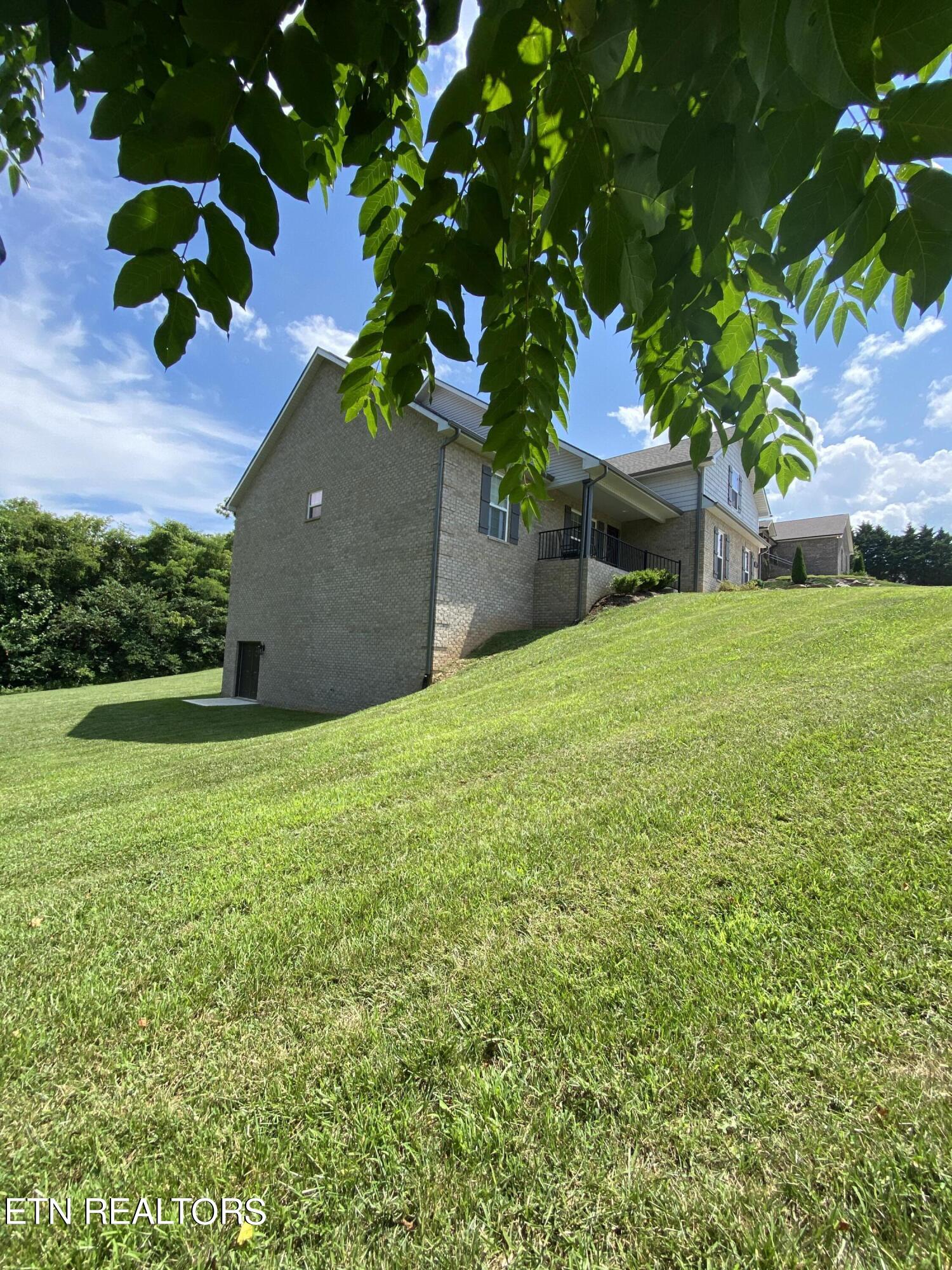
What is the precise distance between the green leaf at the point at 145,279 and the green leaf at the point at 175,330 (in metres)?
0.04

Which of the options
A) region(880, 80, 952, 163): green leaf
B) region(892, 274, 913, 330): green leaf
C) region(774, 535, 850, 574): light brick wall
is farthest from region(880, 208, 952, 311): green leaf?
region(774, 535, 850, 574): light brick wall

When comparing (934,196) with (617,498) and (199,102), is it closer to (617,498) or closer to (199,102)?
(199,102)

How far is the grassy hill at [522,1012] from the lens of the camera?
4.38 feet

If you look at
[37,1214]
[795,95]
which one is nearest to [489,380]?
[795,95]

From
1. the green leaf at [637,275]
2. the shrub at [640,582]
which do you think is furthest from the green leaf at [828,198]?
the shrub at [640,582]

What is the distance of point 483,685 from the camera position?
9.19 meters

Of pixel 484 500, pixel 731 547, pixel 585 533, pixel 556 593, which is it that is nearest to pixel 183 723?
pixel 484 500

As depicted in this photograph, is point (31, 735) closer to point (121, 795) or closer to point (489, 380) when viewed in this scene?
point (121, 795)

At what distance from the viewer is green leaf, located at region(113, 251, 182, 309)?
3.48 feet

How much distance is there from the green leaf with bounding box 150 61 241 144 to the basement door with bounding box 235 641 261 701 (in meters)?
16.5

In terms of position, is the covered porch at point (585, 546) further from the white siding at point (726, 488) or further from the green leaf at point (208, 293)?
the green leaf at point (208, 293)

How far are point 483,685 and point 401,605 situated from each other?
13.0 feet

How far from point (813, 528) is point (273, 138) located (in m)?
36.9

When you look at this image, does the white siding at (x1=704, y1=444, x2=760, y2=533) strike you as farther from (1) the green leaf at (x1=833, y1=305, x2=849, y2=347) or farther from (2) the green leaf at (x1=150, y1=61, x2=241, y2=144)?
(2) the green leaf at (x1=150, y1=61, x2=241, y2=144)
